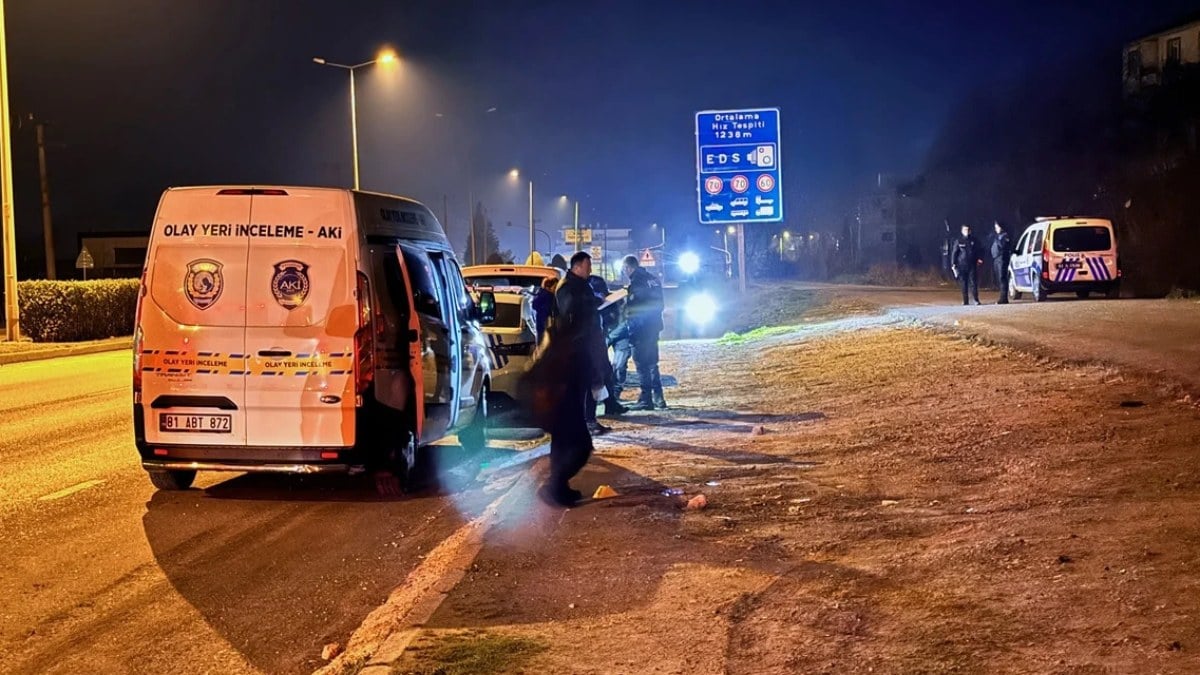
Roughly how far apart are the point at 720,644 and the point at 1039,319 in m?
15.1

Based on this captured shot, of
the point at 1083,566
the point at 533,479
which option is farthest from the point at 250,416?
the point at 1083,566

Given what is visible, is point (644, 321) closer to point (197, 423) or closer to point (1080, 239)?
point (197, 423)

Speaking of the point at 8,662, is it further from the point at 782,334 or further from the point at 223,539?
the point at 782,334

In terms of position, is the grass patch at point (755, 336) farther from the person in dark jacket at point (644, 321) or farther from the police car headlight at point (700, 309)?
the person in dark jacket at point (644, 321)

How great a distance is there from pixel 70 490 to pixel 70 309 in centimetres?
2063

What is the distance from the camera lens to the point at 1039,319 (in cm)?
1802

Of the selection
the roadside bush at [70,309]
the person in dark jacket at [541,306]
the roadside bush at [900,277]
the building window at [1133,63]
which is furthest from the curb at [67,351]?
the building window at [1133,63]

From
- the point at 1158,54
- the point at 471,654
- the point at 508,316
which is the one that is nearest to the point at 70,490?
the point at 508,316

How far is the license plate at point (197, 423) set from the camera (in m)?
7.70

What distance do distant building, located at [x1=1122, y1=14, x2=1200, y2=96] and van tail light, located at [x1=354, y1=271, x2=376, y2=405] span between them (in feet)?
172

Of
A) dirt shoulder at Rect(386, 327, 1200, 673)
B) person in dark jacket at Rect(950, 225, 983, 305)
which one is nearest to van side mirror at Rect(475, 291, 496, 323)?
dirt shoulder at Rect(386, 327, 1200, 673)

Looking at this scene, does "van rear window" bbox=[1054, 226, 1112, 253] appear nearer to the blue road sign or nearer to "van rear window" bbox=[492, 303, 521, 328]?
the blue road sign

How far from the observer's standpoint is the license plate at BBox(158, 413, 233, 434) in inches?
303

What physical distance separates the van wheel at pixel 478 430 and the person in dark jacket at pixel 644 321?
10.1 ft
